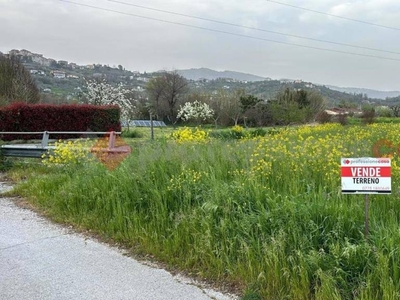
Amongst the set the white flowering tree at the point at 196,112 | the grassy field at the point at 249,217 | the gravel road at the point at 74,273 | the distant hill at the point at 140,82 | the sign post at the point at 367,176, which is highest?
the distant hill at the point at 140,82

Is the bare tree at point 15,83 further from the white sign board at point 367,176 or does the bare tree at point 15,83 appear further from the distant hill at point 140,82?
the white sign board at point 367,176

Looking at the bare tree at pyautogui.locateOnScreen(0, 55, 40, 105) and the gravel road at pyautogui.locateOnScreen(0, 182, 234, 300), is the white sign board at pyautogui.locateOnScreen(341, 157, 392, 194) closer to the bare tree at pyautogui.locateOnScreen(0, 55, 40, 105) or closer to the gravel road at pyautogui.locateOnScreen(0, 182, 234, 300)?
the gravel road at pyautogui.locateOnScreen(0, 182, 234, 300)

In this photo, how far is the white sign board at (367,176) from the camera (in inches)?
110

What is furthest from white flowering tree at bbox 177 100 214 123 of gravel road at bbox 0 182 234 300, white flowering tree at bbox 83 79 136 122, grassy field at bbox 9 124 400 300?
gravel road at bbox 0 182 234 300

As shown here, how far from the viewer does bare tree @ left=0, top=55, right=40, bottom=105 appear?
28.0 meters

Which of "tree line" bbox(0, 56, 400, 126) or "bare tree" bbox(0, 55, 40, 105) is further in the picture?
"tree line" bbox(0, 56, 400, 126)

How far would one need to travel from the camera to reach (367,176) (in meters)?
2.85

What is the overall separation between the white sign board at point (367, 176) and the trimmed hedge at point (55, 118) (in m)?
20.4

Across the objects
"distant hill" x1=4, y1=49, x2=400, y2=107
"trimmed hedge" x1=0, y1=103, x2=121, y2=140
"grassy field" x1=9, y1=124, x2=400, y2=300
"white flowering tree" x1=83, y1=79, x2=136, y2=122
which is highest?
"distant hill" x1=4, y1=49, x2=400, y2=107

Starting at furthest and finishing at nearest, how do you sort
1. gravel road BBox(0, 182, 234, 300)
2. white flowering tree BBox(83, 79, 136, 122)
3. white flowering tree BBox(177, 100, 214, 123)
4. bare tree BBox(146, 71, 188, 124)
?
bare tree BBox(146, 71, 188, 124) < white flowering tree BBox(177, 100, 214, 123) < white flowering tree BBox(83, 79, 136, 122) < gravel road BBox(0, 182, 234, 300)

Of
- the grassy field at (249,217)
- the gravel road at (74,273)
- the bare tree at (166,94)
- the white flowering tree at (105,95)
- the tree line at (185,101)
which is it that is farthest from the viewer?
the bare tree at (166,94)

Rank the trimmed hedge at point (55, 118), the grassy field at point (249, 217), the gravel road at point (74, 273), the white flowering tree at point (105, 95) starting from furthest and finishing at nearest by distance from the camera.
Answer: the white flowering tree at point (105, 95), the trimmed hedge at point (55, 118), the gravel road at point (74, 273), the grassy field at point (249, 217)

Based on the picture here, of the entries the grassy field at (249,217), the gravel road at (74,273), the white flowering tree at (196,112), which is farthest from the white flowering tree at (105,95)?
the gravel road at (74,273)

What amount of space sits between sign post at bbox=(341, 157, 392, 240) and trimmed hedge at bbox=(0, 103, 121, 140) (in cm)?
2043
